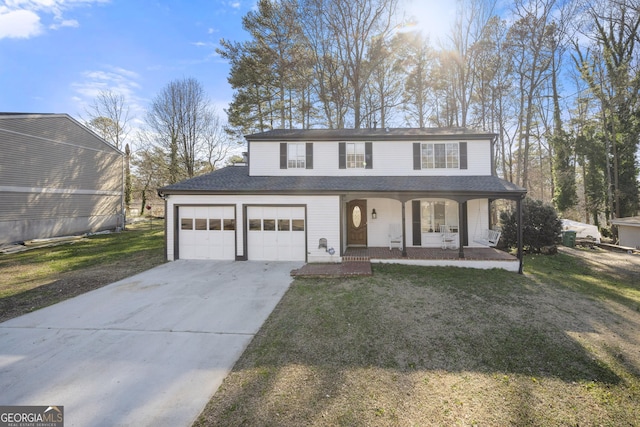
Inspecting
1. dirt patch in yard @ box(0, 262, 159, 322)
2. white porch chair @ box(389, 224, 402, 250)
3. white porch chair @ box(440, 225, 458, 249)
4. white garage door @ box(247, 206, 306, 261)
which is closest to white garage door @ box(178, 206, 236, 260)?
white garage door @ box(247, 206, 306, 261)

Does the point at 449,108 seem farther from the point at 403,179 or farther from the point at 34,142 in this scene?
the point at 34,142

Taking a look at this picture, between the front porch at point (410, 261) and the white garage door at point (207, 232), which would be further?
the white garage door at point (207, 232)

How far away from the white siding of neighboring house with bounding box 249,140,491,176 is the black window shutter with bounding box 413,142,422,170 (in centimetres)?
14

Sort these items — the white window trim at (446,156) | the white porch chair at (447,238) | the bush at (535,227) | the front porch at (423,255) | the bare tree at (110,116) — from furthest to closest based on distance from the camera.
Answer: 1. the bare tree at (110,116)
2. the bush at (535,227)
3. the white window trim at (446,156)
4. the white porch chair at (447,238)
5. the front porch at (423,255)

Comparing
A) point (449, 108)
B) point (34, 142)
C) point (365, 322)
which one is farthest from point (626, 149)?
point (34, 142)

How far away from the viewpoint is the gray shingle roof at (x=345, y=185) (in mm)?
10141

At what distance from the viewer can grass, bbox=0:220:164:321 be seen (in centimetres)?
710

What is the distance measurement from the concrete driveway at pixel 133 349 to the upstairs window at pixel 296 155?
641 centimetres

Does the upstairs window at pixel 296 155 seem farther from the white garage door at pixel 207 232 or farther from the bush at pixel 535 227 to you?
the bush at pixel 535 227

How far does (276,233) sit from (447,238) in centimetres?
733

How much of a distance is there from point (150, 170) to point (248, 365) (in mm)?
28713

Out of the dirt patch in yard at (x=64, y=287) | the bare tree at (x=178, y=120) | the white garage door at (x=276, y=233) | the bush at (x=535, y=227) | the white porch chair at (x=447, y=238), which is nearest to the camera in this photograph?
the dirt patch in yard at (x=64, y=287)
